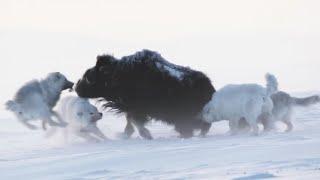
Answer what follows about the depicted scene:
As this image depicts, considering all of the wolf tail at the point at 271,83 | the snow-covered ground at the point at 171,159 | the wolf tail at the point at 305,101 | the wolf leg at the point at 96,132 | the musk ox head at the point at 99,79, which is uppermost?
the musk ox head at the point at 99,79

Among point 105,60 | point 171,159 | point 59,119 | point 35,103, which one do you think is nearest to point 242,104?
point 105,60

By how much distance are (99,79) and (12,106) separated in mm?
1965

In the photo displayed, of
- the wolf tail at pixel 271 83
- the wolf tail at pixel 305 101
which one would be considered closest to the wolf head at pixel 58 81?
the wolf tail at pixel 271 83

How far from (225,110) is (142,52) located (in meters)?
2.18

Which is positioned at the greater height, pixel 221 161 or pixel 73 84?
pixel 73 84

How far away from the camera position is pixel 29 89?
1430 cm

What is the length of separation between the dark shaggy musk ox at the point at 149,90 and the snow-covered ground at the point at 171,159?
131 cm

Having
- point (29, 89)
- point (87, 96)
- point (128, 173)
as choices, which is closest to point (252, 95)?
point (87, 96)

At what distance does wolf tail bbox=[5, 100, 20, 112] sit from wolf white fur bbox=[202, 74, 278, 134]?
399 centimetres

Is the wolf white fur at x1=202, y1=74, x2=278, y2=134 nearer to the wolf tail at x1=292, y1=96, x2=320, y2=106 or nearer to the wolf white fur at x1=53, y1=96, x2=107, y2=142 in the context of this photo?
the wolf tail at x1=292, y1=96, x2=320, y2=106

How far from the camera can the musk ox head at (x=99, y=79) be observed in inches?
575

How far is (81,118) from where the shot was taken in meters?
14.5

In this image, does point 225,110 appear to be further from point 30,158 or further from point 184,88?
point 30,158

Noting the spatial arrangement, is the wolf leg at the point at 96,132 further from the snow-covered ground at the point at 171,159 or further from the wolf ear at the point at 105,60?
the wolf ear at the point at 105,60
